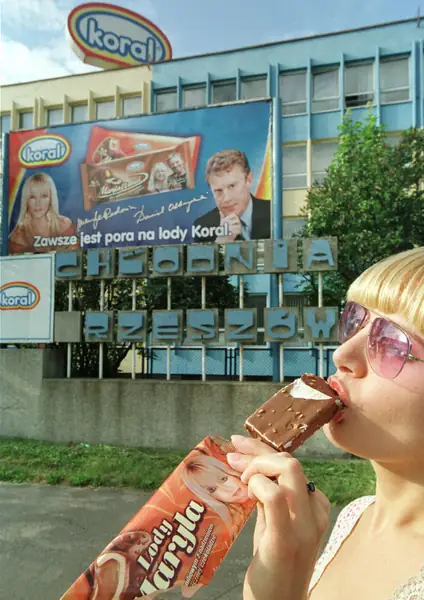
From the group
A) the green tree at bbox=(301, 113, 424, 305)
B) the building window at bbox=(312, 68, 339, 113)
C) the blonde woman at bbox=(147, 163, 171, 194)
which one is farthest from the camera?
the building window at bbox=(312, 68, 339, 113)

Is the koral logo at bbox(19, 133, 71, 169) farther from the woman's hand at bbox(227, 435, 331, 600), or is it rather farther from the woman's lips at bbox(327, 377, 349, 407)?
the woman's hand at bbox(227, 435, 331, 600)

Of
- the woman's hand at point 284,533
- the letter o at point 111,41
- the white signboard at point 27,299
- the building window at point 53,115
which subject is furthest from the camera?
the building window at point 53,115

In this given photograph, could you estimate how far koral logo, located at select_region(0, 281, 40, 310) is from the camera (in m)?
9.68

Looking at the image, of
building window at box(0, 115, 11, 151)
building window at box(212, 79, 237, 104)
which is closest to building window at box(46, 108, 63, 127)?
building window at box(0, 115, 11, 151)

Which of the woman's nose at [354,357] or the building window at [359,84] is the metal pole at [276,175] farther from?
the building window at [359,84]

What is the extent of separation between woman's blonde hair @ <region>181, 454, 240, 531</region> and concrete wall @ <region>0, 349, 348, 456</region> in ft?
22.3

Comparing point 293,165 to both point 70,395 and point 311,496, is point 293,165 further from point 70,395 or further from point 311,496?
point 311,496

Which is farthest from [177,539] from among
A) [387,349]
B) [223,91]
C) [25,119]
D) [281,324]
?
[25,119]

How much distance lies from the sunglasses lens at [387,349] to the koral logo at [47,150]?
35.0ft

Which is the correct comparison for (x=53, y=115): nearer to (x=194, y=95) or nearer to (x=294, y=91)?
(x=194, y=95)

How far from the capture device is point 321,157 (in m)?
24.6

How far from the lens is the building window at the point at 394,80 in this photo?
23516mm

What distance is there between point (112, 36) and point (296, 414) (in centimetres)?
3057

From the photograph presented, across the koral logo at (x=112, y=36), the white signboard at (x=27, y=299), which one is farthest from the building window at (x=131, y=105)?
the white signboard at (x=27, y=299)
